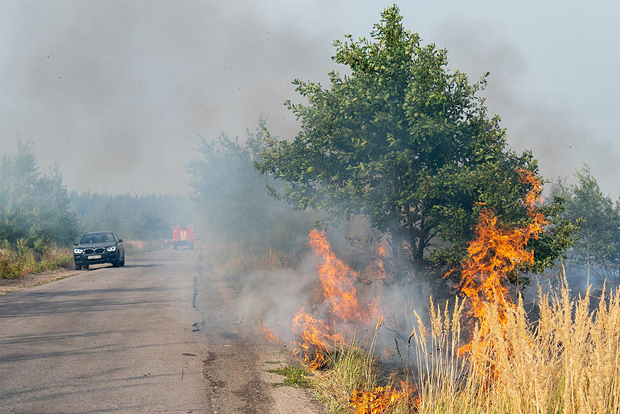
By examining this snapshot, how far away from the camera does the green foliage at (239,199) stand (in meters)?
23.6

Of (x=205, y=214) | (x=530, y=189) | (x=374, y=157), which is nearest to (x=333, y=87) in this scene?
(x=374, y=157)

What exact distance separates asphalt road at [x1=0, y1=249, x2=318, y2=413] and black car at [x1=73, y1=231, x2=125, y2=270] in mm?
10559

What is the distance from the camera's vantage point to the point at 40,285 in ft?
55.0

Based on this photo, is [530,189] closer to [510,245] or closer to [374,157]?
[510,245]

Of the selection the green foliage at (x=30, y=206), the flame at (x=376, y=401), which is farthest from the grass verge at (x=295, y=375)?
the green foliage at (x=30, y=206)

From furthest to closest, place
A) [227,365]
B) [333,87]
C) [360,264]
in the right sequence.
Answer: [360,264]
[333,87]
[227,365]

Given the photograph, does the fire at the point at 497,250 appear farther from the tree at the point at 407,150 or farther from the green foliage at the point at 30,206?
the green foliage at the point at 30,206

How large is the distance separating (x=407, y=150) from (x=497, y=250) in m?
2.16

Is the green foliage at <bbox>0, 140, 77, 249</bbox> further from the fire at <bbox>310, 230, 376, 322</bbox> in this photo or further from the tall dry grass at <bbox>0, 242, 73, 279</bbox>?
the fire at <bbox>310, 230, 376, 322</bbox>

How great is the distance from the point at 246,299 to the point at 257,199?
1103cm

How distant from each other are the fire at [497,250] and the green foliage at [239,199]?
13303 mm

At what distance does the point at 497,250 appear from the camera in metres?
8.30

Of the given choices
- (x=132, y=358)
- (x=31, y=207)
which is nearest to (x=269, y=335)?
(x=132, y=358)

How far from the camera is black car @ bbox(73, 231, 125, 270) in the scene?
2420 centimetres
